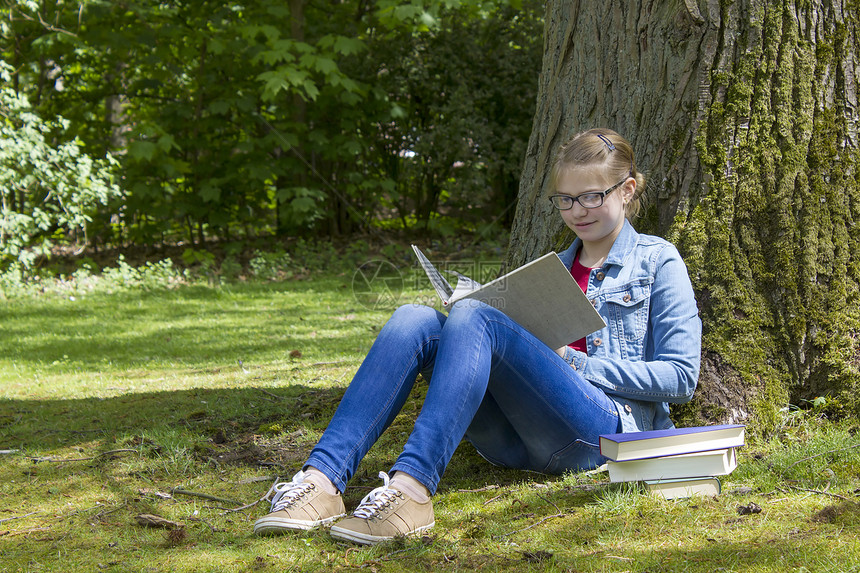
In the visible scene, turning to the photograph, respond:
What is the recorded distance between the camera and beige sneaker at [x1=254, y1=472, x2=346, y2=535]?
2.26 meters

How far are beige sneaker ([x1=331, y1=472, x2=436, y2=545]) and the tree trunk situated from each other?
123cm

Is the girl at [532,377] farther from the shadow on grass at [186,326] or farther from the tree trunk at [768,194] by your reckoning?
the shadow on grass at [186,326]

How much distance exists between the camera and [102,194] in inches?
338

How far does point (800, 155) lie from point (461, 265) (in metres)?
6.27

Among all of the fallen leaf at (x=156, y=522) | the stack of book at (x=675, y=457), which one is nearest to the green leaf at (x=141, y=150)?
the fallen leaf at (x=156, y=522)

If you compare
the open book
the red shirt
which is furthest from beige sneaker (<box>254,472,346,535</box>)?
the red shirt

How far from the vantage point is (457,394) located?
7.52 ft

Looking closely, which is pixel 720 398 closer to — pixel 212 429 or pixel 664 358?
pixel 664 358

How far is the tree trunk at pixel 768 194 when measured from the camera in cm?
284

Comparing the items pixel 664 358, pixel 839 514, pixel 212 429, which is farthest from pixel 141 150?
pixel 839 514

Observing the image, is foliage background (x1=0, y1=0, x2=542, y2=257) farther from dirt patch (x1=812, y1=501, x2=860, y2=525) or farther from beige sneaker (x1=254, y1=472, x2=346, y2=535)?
dirt patch (x1=812, y1=501, x2=860, y2=525)

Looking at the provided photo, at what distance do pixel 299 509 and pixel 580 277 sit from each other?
4.32 feet

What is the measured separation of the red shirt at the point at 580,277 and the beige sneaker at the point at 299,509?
103cm

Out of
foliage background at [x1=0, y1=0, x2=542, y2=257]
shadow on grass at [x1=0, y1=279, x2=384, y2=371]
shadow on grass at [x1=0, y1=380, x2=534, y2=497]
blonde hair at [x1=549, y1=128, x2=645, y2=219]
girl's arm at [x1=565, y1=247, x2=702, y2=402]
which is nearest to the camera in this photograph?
girl's arm at [x1=565, y1=247, x2=702, y2=402]
